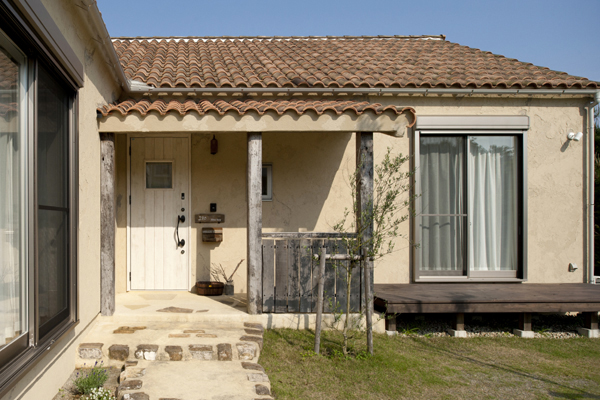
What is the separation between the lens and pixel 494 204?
6.61 metres

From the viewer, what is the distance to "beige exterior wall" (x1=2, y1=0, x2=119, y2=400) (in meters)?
3.35

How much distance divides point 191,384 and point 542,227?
5.68 meters

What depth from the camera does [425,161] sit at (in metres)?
6.54

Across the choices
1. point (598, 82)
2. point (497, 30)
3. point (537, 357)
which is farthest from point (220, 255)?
point (497, 30)

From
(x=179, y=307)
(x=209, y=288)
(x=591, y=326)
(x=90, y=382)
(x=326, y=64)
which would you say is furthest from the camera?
(x=326, y=64)

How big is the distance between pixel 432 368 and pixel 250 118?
3.28 m

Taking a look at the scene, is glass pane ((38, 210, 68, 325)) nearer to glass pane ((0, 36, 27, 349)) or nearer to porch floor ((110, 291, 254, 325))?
glass pane ((0, 36, 27, 349))

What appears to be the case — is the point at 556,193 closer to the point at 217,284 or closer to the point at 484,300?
the point at 484,300

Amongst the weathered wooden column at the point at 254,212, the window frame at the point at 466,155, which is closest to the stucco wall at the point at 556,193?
the window frame at the point at 466,155

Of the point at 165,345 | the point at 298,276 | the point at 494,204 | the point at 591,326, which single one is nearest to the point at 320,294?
the point at 298,276

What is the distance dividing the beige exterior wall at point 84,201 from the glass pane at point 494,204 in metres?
5.18

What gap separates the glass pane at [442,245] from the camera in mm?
6570

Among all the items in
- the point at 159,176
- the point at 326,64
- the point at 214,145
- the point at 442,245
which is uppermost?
the point at 326,64

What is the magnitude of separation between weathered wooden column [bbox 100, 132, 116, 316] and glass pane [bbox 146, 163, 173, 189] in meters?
1.50
